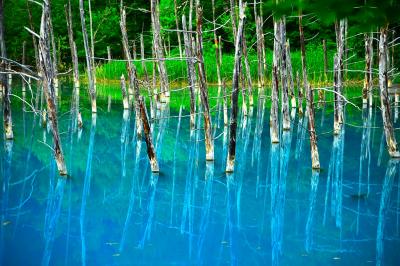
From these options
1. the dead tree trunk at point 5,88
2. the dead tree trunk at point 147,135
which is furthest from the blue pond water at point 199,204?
the dead tree trunk at point 5,88

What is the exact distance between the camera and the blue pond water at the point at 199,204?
636cm

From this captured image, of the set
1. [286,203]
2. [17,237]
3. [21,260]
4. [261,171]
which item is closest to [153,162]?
[261,171]

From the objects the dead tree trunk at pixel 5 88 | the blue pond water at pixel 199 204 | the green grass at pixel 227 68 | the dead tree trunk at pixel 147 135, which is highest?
the green grass at pixel 227 68

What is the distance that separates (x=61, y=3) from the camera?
128 feet

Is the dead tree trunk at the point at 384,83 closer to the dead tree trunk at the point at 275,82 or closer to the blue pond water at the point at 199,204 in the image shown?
the blue pond water at the point at 199,204

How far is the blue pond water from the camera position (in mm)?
6355

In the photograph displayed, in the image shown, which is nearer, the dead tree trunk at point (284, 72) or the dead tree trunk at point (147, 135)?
the dead tree trunk at point (147, 135)

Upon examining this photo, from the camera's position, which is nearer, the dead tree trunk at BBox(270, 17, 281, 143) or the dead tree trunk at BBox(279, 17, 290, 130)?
the dead tree trunk at BBox(279, 17, 290, 130)

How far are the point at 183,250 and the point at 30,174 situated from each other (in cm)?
500

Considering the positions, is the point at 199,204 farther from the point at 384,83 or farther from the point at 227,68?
the point at 227,68

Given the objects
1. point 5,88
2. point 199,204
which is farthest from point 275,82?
point 5,88

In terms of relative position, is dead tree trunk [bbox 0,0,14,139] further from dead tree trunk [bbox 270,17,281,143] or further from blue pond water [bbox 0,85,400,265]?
dead tree trunk [bbox 270,17,281,143]

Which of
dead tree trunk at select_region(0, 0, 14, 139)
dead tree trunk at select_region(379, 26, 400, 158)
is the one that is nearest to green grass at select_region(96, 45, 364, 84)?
dead tree trunk at select_region(0, 0, 14, 139)

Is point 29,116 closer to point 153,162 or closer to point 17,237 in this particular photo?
point 153,162
